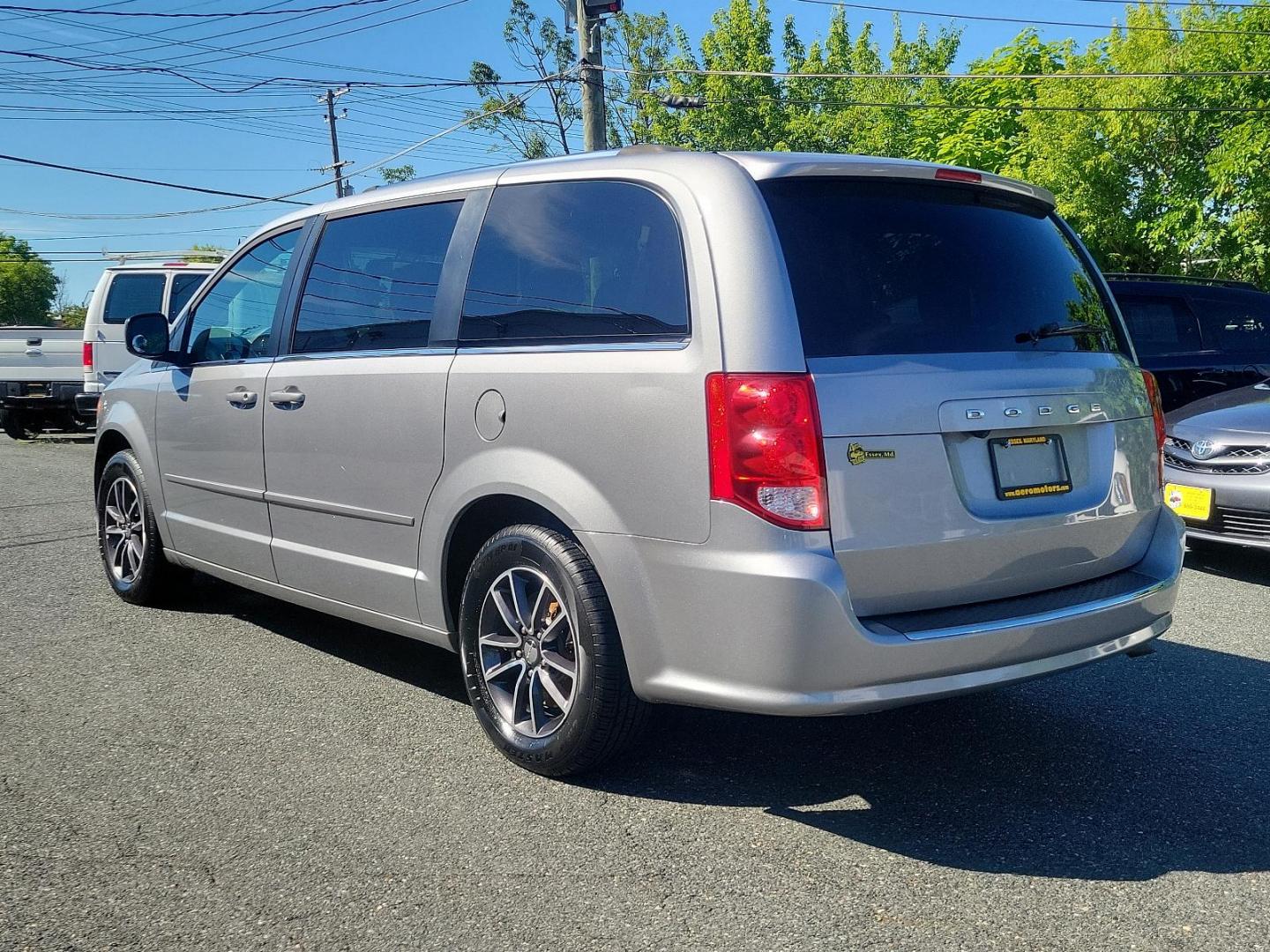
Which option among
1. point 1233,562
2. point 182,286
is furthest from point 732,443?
point 182,286

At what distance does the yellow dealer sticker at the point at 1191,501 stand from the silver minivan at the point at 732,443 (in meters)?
2.98

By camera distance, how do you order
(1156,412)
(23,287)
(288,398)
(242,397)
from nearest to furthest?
1. (1156,412)
2. (288,398)
3. (242,397)
4. (23,287)

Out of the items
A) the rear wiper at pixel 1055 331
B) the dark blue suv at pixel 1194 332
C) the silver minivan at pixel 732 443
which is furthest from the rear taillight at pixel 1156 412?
the dark blue suv at pixel 1194 332

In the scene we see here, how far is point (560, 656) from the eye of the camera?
3.55 meters

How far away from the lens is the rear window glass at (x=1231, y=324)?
8.34 meters

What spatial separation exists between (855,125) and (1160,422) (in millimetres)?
36337

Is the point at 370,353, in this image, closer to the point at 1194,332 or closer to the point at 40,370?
the point at 1194,332

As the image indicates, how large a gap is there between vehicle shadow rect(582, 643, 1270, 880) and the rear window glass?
4398 mm

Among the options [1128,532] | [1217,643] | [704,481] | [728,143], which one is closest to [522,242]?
[704,481]

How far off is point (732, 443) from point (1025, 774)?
1.50 metres

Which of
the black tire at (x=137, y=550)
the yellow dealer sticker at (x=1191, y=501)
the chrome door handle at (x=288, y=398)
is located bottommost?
the yellow dealer sticker at (x=1191, y=501)

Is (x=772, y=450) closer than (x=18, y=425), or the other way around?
(x=772, y=450)

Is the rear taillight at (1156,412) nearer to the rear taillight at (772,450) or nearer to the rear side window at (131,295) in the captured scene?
the rear taillight at (772,450)

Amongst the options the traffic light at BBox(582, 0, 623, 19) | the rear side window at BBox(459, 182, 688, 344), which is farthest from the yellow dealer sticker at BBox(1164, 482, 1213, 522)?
the traffic light at BBox(582, 0, 623, 19)
